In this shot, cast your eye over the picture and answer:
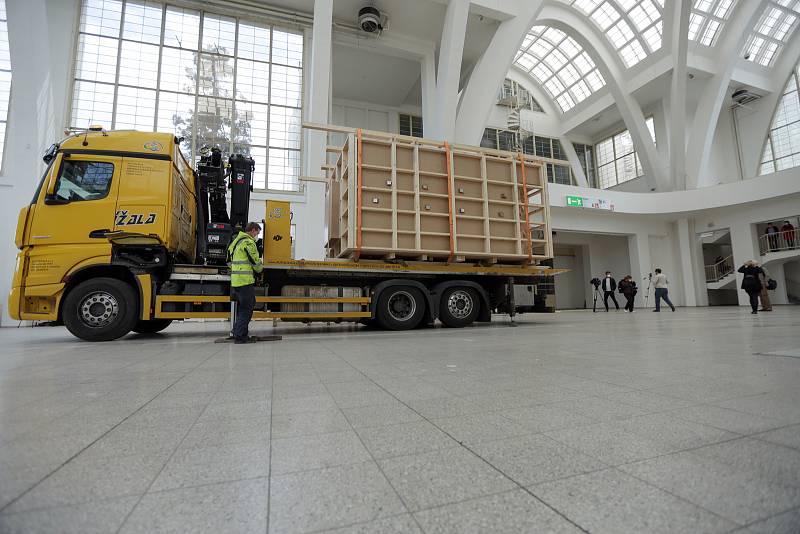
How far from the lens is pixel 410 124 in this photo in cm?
2592

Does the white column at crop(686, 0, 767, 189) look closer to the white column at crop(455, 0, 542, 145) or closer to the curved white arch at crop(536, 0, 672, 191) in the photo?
the curved white arch at crop(536, 0, 672, 191)

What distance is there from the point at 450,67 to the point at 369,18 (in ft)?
15.7

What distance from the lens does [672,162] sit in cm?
2411

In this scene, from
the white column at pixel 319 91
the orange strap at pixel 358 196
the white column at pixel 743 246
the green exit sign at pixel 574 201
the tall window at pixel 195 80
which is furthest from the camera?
the white column at pixel 743 246

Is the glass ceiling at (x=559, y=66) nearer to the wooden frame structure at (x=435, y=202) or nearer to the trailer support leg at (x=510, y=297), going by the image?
the wooden frame structure at (x=435, y=202)

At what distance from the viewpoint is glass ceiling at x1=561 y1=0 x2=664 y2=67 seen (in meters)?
24.0

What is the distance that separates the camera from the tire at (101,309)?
672 cm

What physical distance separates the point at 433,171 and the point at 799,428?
300 inches

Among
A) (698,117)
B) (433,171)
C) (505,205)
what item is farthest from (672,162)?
(433,171)

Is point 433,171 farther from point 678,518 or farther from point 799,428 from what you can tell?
point 678,518

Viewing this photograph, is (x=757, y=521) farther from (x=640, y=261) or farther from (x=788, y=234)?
(x=788, y=234)

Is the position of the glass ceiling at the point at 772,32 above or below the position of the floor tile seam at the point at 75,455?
above

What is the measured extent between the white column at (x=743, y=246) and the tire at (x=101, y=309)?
2766 cm

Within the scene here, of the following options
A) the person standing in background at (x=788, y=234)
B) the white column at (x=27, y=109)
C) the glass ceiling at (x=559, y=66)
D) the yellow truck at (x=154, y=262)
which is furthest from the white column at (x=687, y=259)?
the white column at (x=27, y=109)
